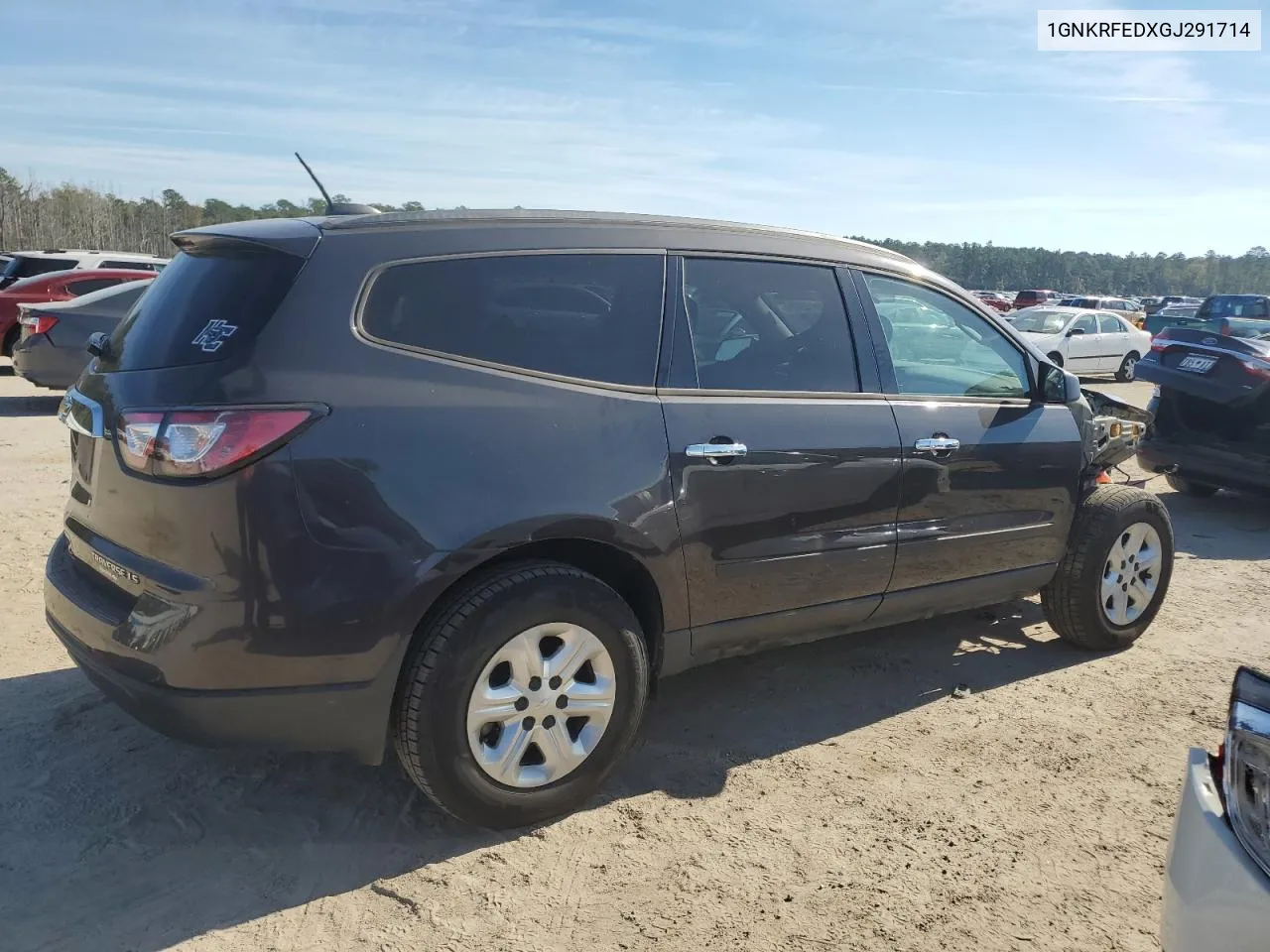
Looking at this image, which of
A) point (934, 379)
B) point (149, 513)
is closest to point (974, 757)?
point (934, 379)

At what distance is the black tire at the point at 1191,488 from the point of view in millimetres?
8602

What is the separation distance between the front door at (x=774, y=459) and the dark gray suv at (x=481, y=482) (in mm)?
10

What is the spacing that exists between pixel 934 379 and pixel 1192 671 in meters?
1.89

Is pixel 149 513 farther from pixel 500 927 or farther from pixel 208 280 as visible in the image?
pixel 500 927

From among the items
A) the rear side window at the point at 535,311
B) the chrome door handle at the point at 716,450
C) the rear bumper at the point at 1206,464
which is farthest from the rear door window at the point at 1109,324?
the rear side window at the point at 535,311

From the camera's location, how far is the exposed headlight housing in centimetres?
172

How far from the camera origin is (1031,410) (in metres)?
4.32

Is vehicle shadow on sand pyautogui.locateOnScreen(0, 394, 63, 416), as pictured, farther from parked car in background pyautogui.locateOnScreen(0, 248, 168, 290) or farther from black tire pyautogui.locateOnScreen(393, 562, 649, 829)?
black tire pyautogui.locateOnScreen(393, 562, 649, 829)

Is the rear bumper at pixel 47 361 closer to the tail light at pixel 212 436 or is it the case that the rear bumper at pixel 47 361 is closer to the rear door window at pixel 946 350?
the tail light at pixel 212 436

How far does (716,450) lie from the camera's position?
3.22 metres

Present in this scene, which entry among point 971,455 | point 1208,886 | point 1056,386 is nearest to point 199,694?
point 1208,886

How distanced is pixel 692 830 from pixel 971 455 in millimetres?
1914

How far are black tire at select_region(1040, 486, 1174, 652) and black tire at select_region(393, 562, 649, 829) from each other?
2.46 m

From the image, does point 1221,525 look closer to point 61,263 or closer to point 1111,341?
point 1111,341
